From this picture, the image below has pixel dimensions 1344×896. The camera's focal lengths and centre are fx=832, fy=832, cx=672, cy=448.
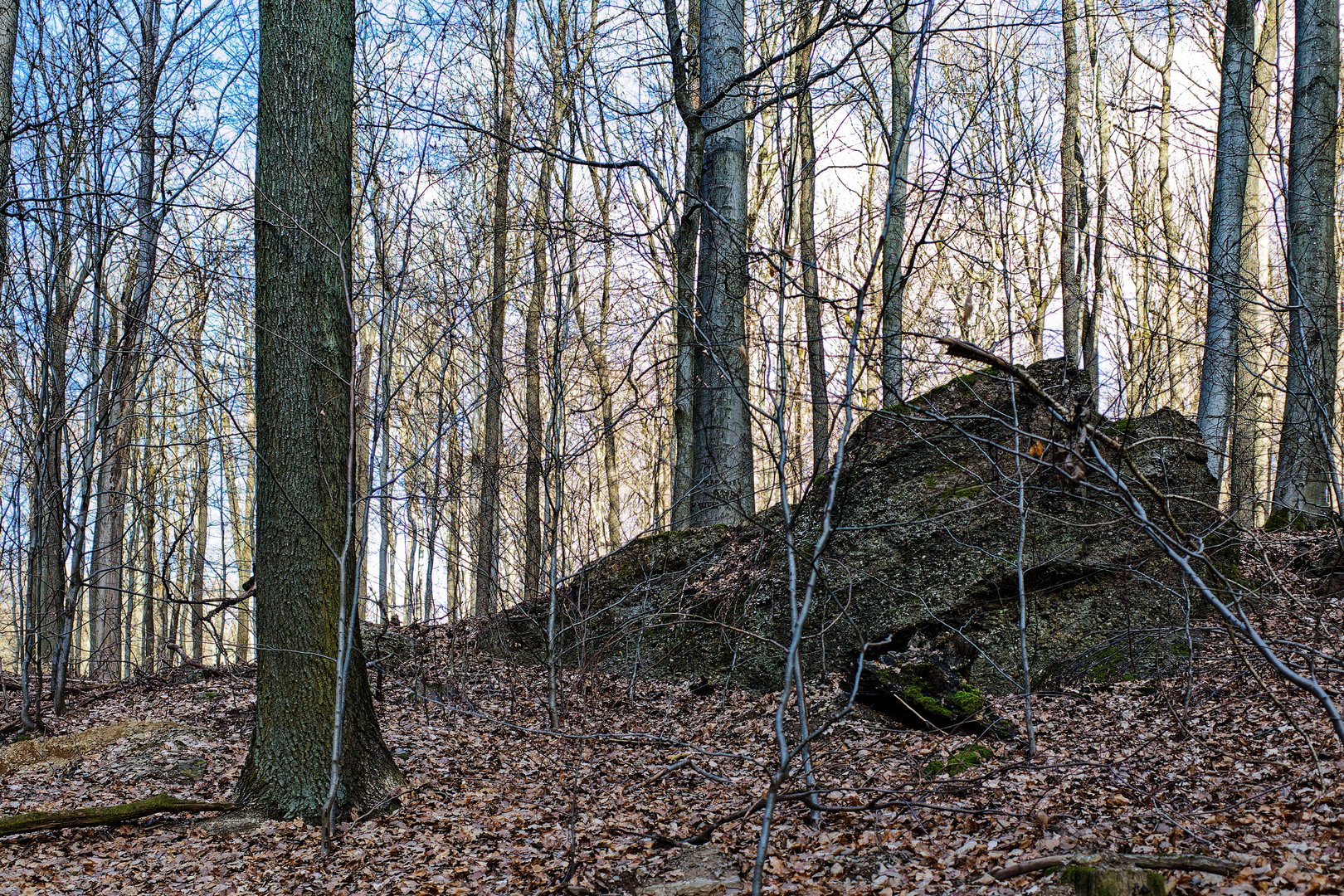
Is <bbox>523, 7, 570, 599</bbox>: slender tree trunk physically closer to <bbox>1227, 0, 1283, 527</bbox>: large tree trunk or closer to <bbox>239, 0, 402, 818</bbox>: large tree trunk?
<bbox>239, 0, 402, 818</bbox>: large tree trunk

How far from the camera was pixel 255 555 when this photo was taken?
15.9 feet

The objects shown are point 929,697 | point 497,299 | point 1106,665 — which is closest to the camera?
point 929,697

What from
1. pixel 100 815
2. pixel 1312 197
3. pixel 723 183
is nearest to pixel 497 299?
pixel 723 183

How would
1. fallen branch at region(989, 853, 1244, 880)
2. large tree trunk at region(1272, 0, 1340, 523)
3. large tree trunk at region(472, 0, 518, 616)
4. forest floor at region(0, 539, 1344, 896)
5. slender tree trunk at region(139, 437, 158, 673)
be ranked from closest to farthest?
1. fallen branch at region(989, 853, 1244, 880)
2. forest floor at region(0, 539, 1344, 896)
3. large tree trunk at region(1272, 0, 1340, 523)
4. large tree trunk at region(472, 0, 518, 616)
5. slender tree trunk at region(139, 437, 158, 673)

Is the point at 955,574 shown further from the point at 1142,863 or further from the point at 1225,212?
the point at 1225,212

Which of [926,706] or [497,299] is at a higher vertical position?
[497,299]

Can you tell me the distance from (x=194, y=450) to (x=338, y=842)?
17.4 m

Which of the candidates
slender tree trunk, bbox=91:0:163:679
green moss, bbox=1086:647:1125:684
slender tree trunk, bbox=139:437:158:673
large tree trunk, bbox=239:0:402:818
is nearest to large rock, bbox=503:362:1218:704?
green moss, bbox=1086:647:1125:684

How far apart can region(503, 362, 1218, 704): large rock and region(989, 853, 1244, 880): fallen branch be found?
8.50 feet

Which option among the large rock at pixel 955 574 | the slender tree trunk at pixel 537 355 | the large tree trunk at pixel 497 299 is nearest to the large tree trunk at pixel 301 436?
the slender tree trunk at pixel 537 355

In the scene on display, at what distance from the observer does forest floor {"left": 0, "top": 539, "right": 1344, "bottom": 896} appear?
3.36m

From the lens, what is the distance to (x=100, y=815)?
4.64m

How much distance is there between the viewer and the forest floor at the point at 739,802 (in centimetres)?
336

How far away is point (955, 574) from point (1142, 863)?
12.6ft
